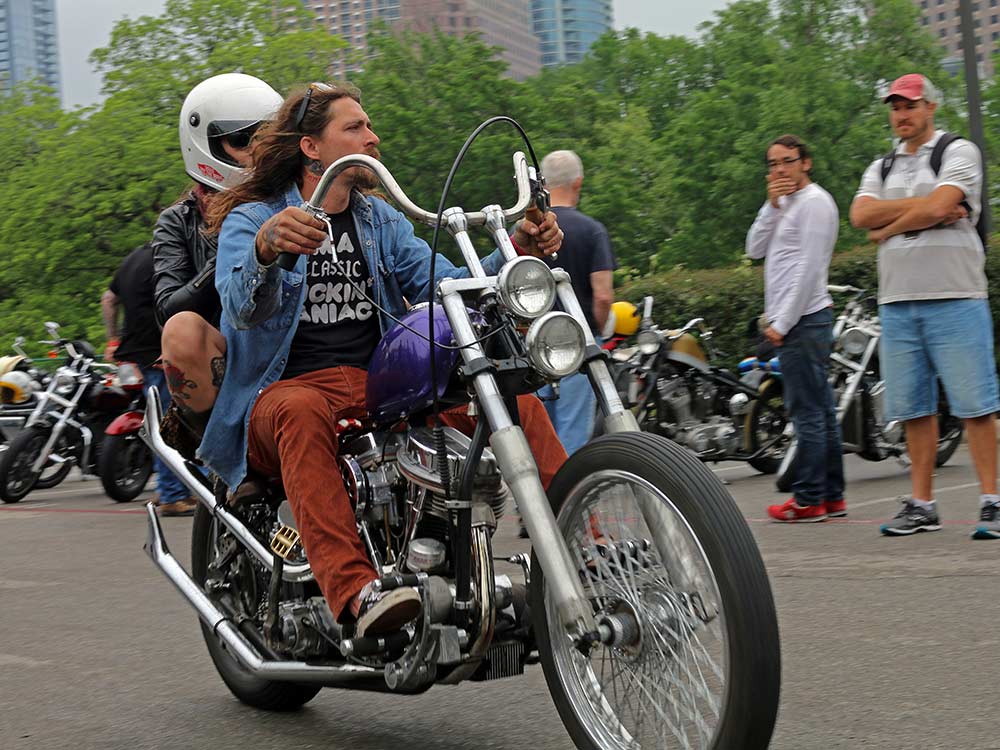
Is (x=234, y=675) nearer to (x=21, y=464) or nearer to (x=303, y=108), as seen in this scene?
(x=303, y=108)

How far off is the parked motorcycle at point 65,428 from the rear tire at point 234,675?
23.6 feet

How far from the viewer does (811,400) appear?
25.4ft

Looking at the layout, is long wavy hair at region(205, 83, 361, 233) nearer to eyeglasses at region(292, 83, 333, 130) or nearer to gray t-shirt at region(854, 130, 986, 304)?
eyeglasses at region(292, 83, 333, 130)

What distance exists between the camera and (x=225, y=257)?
3.77 metres

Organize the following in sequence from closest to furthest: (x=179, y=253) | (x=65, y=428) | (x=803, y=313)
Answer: (x=179, y=253) → (x=803, y=313) → (x=65, y=428)

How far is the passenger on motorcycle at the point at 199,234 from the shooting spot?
13.0ft

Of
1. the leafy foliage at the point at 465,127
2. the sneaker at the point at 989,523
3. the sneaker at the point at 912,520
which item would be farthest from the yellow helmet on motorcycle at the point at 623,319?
the leafy foliage at the point at 465,127

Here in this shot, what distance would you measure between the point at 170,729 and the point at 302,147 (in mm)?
1684

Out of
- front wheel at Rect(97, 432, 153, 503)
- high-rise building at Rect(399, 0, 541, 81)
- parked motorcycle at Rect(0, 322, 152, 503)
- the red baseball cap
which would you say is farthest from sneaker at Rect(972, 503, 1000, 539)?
high-rise building at Rect(399, 0, 541, 81)

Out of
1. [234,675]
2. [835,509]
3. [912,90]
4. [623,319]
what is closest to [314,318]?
[234,675]

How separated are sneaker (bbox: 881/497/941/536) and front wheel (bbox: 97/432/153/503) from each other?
20.3ft

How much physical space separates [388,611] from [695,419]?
7288 mm

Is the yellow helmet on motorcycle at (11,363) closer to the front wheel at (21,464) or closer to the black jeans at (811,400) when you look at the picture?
the front wheel at (21,464)

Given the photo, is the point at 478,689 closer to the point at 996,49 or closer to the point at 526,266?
the point at 526,266
